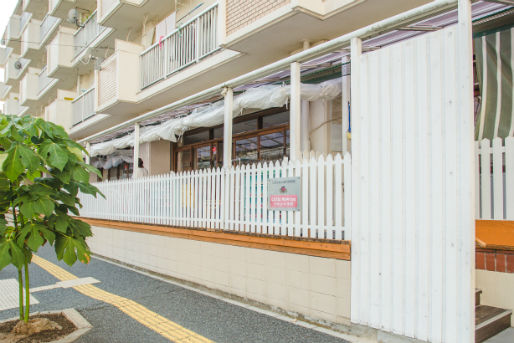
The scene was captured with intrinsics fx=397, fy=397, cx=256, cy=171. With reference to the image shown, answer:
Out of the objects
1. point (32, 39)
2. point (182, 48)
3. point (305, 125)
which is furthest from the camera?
point (32, 39)

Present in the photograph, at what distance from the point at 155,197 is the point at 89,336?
3.95 meters

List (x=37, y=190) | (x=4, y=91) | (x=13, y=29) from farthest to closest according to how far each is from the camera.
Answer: (x=4, y=91), (x=13, y=29), (x=37, y=190)

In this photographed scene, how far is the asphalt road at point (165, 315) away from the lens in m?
4.37

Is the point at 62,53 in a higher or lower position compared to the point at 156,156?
higher

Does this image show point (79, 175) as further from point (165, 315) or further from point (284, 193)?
point (284, 193)

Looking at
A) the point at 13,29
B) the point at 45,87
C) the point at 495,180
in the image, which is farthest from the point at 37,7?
the point at 495,180

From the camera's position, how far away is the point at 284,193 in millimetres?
5141

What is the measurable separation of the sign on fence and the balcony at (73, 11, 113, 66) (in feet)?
40.0

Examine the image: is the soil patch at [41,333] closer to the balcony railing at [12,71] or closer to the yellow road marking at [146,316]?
the yellow road marking at [146,316]

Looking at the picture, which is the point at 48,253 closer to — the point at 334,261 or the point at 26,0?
the point at 334,261

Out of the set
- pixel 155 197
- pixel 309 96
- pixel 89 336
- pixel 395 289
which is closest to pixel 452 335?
pixel 395 289

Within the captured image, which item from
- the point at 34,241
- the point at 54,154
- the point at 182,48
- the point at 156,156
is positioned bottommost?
the point at 34,241

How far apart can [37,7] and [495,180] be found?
29.2 m

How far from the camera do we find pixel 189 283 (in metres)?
6.88
